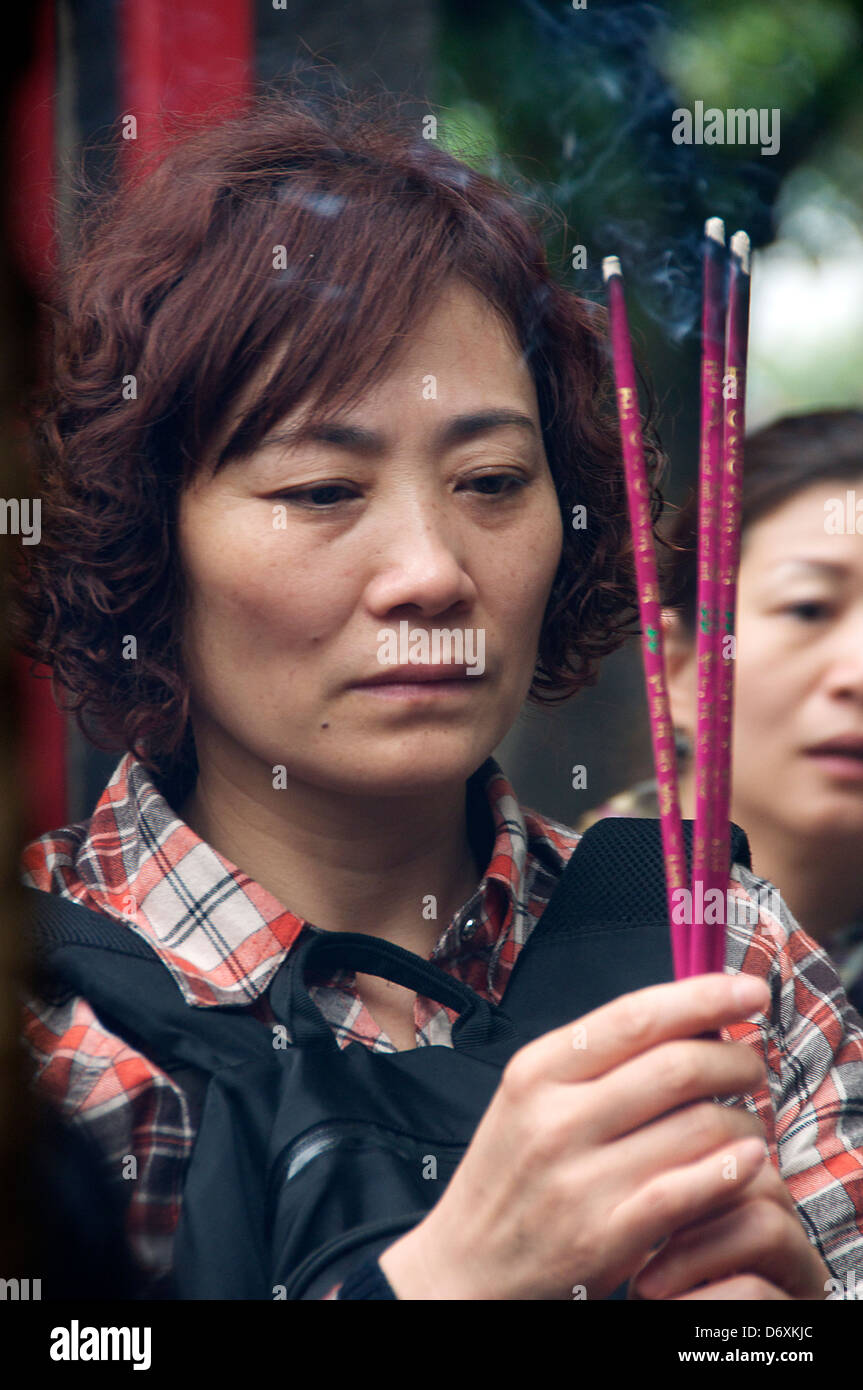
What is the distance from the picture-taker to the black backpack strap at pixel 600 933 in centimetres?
121

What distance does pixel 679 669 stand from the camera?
1156 mm

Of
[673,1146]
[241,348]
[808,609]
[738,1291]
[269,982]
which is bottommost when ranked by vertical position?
[738,1291]

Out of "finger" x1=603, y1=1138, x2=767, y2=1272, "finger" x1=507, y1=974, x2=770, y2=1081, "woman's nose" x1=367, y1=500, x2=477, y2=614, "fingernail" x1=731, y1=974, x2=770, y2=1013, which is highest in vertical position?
"woman's nose" x1=367, y1=500, x2=477, y2=614

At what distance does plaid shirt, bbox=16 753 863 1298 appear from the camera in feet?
3.65

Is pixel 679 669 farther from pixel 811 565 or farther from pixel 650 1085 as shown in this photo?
pixel 650 1085

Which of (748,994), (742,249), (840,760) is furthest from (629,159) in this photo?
(748,994)

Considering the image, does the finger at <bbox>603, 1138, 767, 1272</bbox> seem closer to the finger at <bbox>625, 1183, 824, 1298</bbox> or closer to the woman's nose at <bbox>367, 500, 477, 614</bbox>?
the finger at <bbox>625, 1183, 824, 1298</bbox>

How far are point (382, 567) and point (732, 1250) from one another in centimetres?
58

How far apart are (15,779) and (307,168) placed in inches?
24.6

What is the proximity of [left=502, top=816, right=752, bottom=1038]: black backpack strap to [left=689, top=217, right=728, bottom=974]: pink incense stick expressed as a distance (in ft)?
0.27

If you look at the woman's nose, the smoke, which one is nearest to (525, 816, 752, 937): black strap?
the woman's nose
